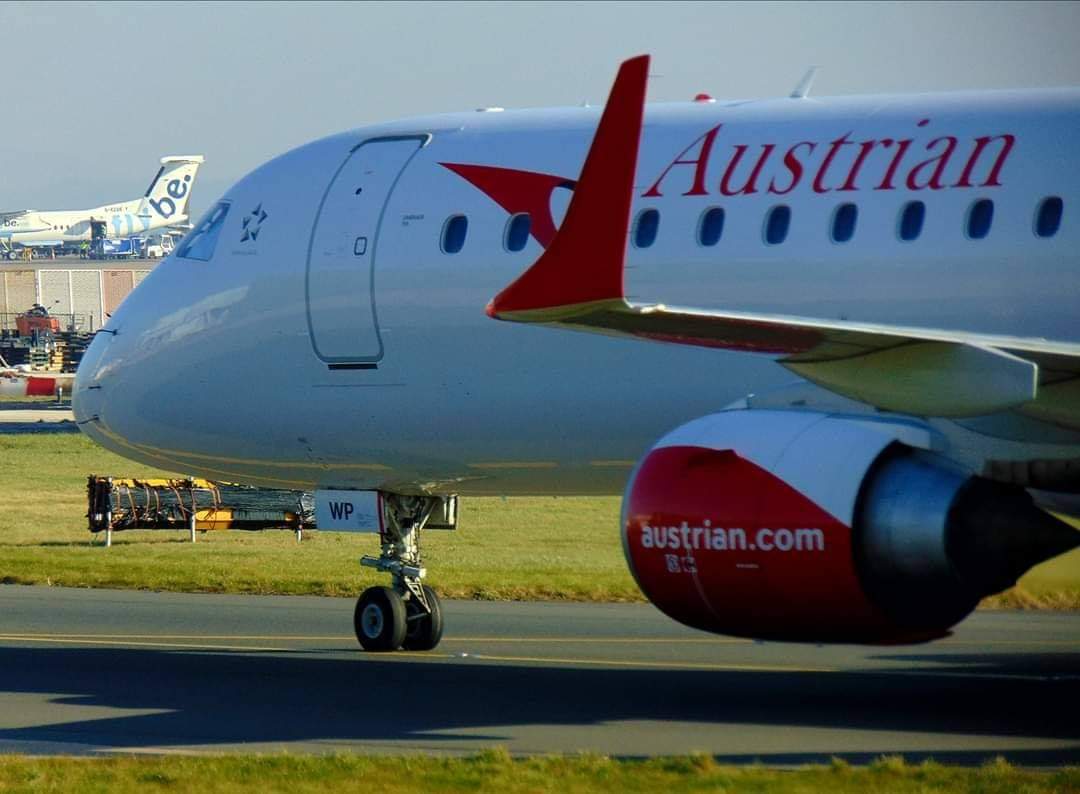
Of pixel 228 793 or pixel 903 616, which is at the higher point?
pixel 903 616

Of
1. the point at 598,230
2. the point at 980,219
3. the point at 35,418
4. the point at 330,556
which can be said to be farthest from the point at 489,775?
the point at 35,418

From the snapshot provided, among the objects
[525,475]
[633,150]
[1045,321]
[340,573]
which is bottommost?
[340,573]

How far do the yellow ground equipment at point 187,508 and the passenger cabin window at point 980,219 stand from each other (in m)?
18.3

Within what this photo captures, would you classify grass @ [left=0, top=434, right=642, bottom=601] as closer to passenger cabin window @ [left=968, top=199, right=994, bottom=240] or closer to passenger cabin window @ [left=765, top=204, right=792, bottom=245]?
passenger cabin window @ [left=765, top=204, right=792, bottom=245]

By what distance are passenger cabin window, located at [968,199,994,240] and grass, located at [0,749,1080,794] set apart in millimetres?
3436

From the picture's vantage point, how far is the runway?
12.5m

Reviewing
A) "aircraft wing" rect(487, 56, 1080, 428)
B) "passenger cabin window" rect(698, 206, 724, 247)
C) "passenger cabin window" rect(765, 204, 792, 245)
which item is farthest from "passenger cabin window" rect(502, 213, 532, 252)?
"aircraft wing" rect(487, 56, 1080, 428)

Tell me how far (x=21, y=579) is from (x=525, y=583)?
6426mm

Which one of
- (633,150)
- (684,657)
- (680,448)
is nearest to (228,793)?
(680,448)

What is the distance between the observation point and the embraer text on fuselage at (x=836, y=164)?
1273 cm

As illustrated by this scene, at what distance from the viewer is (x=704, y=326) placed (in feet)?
33.1

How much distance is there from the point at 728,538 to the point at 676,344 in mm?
1153

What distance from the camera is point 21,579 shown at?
80.1 feet

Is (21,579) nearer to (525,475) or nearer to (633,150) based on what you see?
(525,475)
